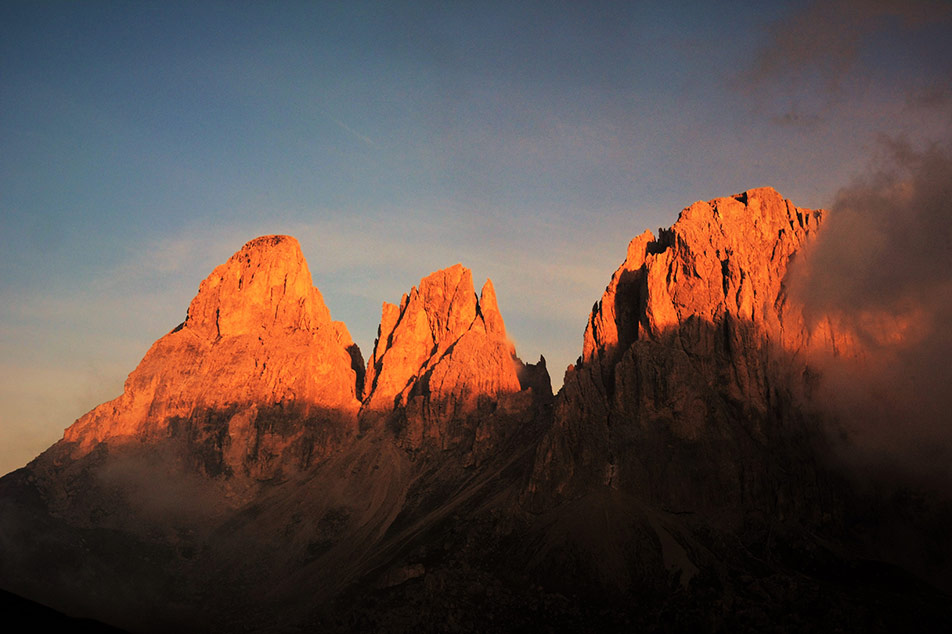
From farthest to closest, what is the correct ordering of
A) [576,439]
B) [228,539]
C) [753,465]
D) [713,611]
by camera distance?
[228,539] → [576,439] → [753,465] → [713,611]

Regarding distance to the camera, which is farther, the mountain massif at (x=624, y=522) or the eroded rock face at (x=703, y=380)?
the eroded rock face at (x=703, y=380)

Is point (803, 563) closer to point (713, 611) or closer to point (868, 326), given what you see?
point (713, 611)

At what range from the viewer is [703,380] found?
168 meters

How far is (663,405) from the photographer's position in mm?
166500

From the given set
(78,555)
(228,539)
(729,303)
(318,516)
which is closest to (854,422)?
(729,303)

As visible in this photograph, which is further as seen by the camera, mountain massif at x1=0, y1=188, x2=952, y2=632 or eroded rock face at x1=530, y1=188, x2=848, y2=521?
eroded rock face at x1=530, y1=188, x2=848, y2=521

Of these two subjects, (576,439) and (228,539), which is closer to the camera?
(576,439)

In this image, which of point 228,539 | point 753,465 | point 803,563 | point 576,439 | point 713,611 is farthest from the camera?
point 228,539

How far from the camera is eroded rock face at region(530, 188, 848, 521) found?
159 m

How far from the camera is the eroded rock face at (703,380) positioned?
521 ft

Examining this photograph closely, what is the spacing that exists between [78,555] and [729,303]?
512 feet

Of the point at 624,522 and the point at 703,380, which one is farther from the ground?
the point at 703,380

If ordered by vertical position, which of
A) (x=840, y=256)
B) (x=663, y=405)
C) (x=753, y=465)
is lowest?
(x=753, y=465)

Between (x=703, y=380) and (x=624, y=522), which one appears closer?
(x=624, y=522)
